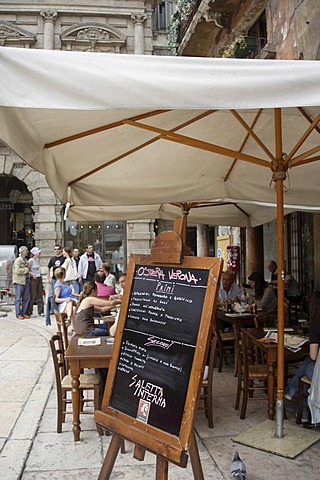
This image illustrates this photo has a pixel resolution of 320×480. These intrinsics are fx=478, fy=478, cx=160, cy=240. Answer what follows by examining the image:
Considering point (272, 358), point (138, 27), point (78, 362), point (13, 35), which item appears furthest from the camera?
point (138, 27)

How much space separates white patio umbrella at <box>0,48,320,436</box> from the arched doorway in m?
20.4

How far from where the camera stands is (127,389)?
300cm

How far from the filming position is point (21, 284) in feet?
Answer: 40.0

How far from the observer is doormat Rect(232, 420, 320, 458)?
13.2 ft

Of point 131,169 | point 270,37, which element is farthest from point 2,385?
point 270,37

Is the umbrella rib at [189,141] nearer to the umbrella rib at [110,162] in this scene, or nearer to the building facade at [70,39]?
the umbrella rib at [110,162]

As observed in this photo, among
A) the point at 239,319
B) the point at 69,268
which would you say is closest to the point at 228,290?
the point at 239,319

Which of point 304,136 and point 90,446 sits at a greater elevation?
point 304,136

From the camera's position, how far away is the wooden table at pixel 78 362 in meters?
4.25

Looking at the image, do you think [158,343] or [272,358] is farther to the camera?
[272,358]

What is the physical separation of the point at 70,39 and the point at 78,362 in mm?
20772

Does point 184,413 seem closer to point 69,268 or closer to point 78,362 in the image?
point 78,362

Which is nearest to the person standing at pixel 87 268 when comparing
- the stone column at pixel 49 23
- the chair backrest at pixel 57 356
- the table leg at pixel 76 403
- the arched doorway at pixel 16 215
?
the chair backrest at pixel 57 356

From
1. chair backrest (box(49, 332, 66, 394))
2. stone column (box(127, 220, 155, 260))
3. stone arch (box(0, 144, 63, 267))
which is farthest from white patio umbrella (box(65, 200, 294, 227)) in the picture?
stone arch (box(0, 144, 63, 267))
